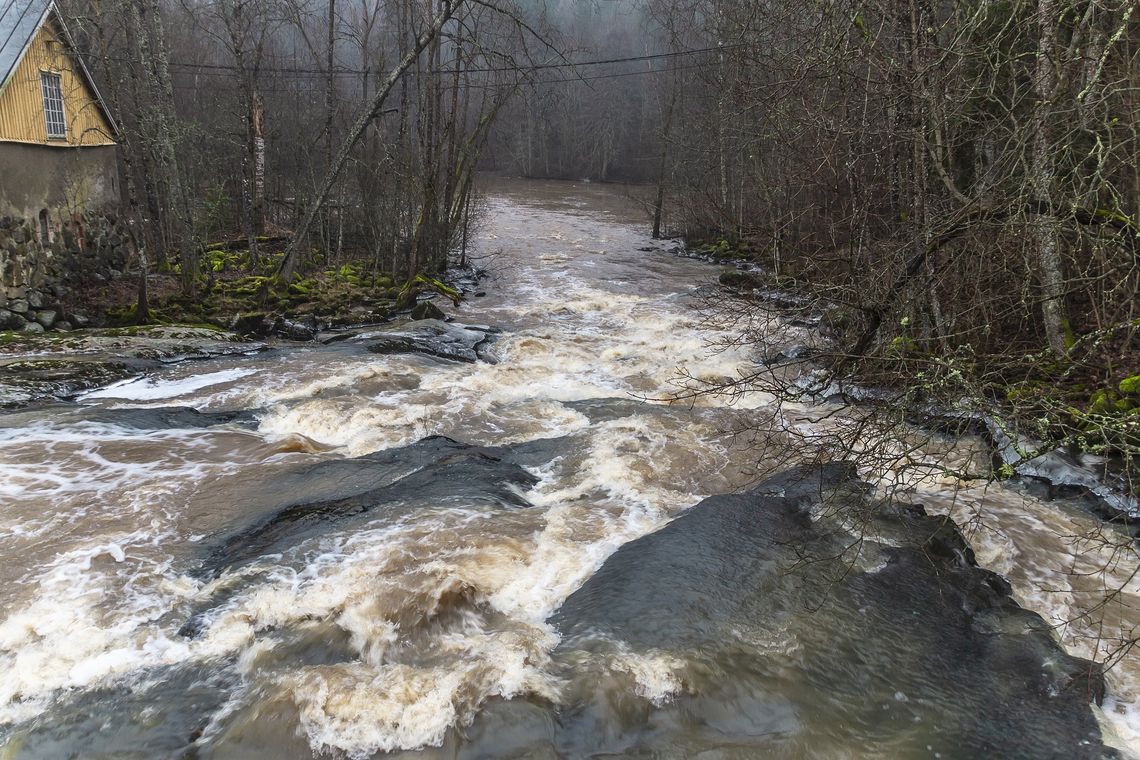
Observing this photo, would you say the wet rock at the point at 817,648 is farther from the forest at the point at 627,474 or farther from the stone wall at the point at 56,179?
the stone wall at the point at 56,179

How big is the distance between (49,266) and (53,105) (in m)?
3.77

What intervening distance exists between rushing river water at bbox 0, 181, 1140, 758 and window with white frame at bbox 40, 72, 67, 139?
8.46 m

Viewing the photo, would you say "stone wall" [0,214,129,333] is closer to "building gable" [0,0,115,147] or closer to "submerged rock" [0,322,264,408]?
"submerged rock" [0,322,264,408]

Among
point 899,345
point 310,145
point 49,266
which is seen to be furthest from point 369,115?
point 899,345

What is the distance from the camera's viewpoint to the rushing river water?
4.64 m

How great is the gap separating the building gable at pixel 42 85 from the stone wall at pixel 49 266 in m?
1.72

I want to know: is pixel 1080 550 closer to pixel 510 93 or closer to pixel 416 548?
pixel 416 548

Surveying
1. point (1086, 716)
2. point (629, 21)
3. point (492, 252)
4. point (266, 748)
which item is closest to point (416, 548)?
point (266, 748)

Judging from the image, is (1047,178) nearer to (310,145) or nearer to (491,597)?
(491,597)

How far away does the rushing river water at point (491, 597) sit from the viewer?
183 inches

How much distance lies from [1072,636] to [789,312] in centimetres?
484

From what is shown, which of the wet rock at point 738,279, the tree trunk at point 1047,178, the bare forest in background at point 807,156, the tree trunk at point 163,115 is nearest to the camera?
the tree trunk at point 1047,178

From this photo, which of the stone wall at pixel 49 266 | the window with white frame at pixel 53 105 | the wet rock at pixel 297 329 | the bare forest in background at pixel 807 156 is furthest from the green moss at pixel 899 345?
the window with white frame at pixel 53 105

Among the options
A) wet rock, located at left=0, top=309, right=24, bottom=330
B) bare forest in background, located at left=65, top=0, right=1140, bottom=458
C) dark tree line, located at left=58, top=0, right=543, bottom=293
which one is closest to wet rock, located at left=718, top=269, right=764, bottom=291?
bare forest in background, located at left=65, top=0, right=1140, bottom=458
